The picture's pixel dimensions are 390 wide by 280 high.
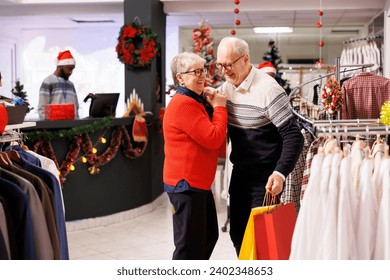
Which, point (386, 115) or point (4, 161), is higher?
point (386, 115)

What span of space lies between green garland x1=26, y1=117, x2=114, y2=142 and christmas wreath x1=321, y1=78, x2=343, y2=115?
8.87ft

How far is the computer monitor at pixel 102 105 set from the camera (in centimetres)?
686

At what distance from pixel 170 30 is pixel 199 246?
9824mm

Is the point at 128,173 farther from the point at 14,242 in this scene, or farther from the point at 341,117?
the point at 14,242

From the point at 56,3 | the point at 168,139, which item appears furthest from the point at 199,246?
the point at 56,3

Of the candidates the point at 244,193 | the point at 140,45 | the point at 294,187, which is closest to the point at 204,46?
the point at 140,45

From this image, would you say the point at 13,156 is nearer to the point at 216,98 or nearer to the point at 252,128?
the point at 216,98

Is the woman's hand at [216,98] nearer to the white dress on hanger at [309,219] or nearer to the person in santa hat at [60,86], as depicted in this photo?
the white dress on hanger at [309,219]

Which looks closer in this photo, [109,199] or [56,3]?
[109,199]

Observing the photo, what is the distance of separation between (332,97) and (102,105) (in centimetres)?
Answer: 310

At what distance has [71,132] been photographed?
6.25m

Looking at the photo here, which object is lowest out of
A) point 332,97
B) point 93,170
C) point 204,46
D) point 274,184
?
point 93,170

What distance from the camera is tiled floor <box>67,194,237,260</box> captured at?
5.64m

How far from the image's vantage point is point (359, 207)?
2.30 meters
